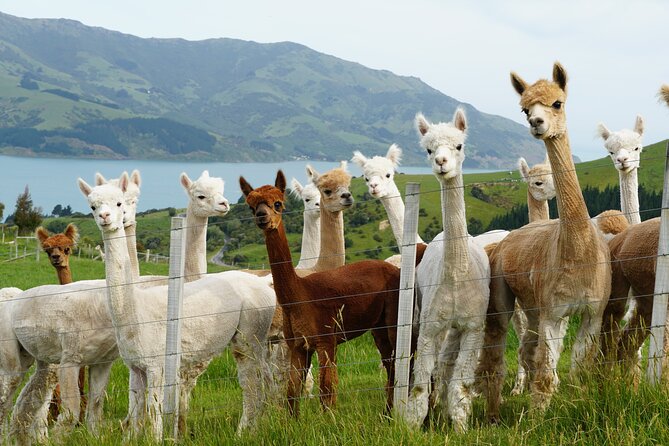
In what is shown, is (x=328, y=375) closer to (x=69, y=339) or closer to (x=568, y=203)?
(x=568, y=203)

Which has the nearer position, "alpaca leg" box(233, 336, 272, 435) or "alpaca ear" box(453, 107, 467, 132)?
"alpaca ear" box(453, 107, 467, 132)

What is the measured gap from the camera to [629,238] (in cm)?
737

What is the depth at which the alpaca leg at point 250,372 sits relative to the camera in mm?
8000

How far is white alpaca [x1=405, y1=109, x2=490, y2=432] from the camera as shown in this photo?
270 inches

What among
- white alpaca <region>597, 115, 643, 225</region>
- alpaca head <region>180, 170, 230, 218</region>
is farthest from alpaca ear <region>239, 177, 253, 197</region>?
white alpaca <region>597, 115, 643, 225</region>

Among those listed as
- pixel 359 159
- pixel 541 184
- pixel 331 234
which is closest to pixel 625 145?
pixel 541 184

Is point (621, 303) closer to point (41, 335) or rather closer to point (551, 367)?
point (551, 367)

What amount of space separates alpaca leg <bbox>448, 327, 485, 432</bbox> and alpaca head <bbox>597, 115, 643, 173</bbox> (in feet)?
16.9

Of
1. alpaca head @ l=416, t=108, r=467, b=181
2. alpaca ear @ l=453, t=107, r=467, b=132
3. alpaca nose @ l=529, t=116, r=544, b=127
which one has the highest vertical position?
alpaca ear @ l=453, t=107, r=467, b=132

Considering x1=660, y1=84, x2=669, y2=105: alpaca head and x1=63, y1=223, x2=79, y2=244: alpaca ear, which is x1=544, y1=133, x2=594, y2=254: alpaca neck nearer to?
x1=660, y1=84, x2=669, y2=105: alpaca head

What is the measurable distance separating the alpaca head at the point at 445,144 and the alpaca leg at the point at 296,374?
6.77 feet

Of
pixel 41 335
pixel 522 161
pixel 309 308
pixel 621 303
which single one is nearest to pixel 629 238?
pixel 621 303

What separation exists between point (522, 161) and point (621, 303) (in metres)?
4.85

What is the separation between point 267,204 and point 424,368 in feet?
6.73
